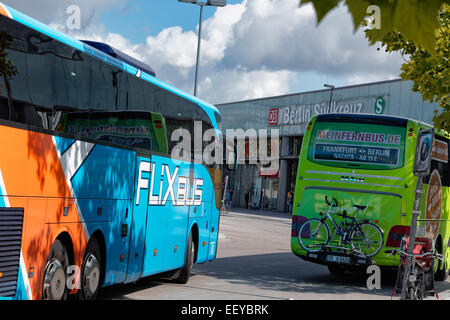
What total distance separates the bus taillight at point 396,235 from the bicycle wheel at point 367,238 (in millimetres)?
176

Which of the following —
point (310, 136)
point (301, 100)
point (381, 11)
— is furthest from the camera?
point (301, 100)

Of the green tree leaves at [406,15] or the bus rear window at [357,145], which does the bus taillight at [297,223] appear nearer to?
the bus rear window at [357,145]

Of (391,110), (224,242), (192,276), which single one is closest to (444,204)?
(192,276)

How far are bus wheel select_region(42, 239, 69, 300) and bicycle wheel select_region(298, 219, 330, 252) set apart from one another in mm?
6831

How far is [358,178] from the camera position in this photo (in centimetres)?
1397

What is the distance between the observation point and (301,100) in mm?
52188

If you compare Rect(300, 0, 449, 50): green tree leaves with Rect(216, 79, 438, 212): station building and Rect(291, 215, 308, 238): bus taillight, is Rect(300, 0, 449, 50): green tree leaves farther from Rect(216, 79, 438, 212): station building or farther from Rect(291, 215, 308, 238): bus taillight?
Rect(216, 79, 438, 212): station building

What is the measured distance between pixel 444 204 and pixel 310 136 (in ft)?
14.5

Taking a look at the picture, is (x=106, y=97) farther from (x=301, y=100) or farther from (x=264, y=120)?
(x=264, y=120)

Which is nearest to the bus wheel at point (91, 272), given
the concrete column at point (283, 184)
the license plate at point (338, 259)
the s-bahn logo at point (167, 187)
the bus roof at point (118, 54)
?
the s-bahn logo at point (167, 187)

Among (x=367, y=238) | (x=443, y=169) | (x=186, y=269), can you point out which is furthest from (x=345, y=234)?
(x=443, y=169)

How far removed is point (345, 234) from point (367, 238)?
0.46m

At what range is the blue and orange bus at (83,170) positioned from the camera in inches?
268
